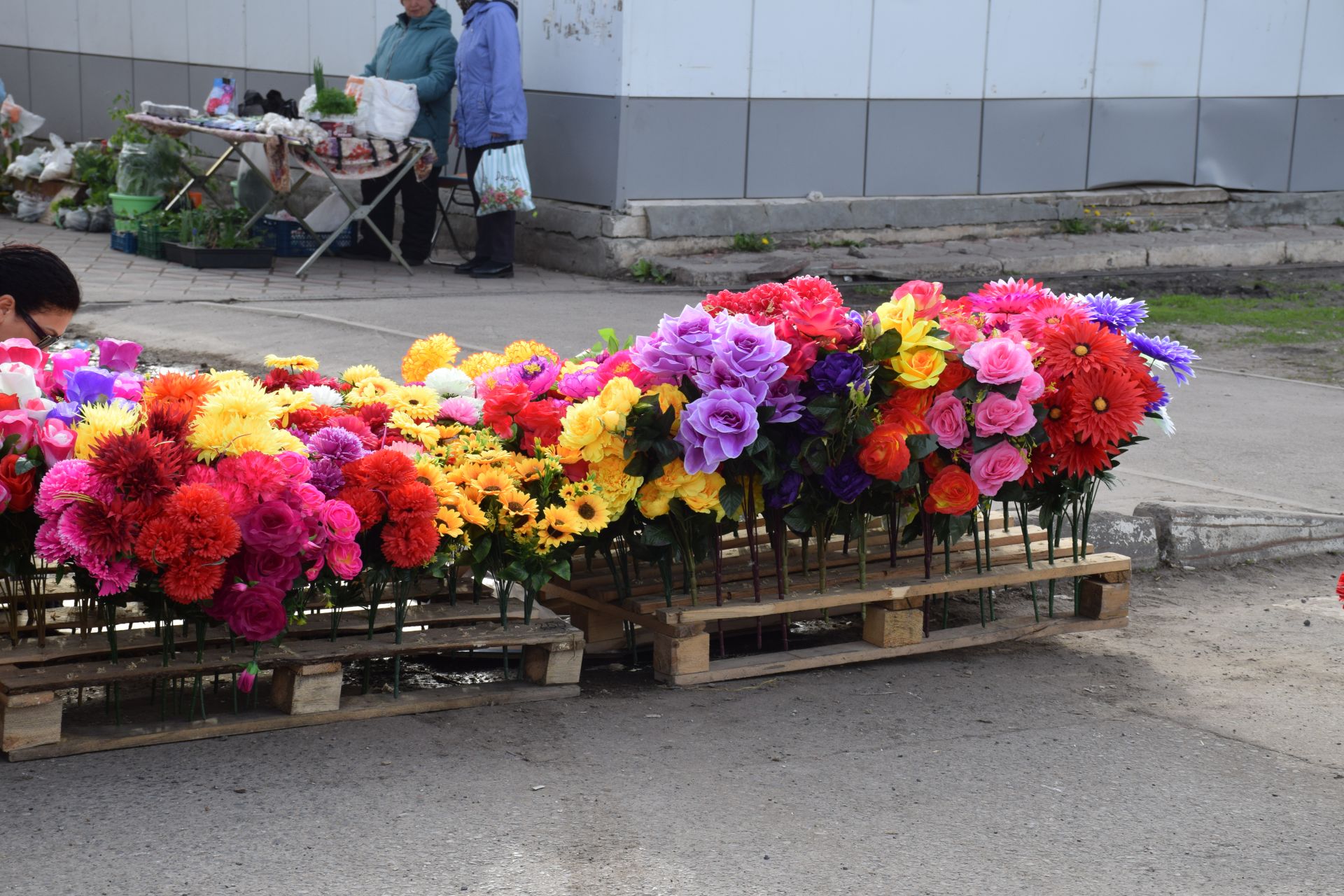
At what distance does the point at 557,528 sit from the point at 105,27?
13822 mm

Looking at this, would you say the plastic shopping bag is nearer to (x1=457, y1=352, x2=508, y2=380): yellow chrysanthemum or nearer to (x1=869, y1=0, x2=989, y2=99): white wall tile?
(x1=869, y1=0, x2=989, y2=99): white wall tile

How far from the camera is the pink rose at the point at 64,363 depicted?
3.80m

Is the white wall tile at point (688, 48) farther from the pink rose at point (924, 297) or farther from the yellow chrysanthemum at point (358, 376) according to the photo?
the pink rose at point (924, 297)

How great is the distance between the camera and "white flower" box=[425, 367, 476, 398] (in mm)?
4289

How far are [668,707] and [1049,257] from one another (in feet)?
30.3

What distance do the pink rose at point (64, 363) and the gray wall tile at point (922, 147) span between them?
8.98m

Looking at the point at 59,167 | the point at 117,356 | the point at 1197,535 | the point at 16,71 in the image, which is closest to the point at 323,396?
the point at 117,356

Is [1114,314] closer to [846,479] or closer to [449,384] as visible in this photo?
[846,479]

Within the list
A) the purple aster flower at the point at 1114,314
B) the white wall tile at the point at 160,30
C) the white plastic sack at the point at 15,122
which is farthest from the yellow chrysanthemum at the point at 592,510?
the white plastic sack at the point at 15,122

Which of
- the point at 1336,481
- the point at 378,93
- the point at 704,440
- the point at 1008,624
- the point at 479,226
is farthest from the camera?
the point at 479,226

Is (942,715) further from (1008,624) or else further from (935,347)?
(935,347)

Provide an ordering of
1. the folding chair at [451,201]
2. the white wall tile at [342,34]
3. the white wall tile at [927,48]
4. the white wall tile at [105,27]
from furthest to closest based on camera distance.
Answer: the white wall tile at [105,27] < the white wall tile at [342,34] < the white wall tile at [927,48] < the folding chair at [451,201]

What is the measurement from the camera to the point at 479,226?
11156 mm

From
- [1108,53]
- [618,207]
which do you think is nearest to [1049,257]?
[1108,53]
